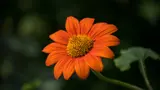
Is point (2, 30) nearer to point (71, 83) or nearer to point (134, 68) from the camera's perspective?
point (71, 83)

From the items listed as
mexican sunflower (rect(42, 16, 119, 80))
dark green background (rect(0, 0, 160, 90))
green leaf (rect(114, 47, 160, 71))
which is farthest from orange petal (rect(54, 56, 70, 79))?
dark green background (rect(0, 0, 160, 90))

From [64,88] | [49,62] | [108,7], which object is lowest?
[64,88]

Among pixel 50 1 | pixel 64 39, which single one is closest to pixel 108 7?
pixel 50 1

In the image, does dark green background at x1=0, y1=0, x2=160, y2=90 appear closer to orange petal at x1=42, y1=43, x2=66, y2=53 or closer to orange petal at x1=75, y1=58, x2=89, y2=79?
orange petal at x1=42, y1=43, x2=66, y2=53

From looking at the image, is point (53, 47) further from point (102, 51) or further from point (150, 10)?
point (150, 10)

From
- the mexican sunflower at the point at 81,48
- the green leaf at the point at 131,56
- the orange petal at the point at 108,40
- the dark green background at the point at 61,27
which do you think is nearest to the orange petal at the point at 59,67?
the mexican sunflower at the point at 81,48

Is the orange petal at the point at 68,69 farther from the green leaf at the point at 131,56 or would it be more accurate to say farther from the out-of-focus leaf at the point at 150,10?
the out-of-focus leaf at the point at 150,10
